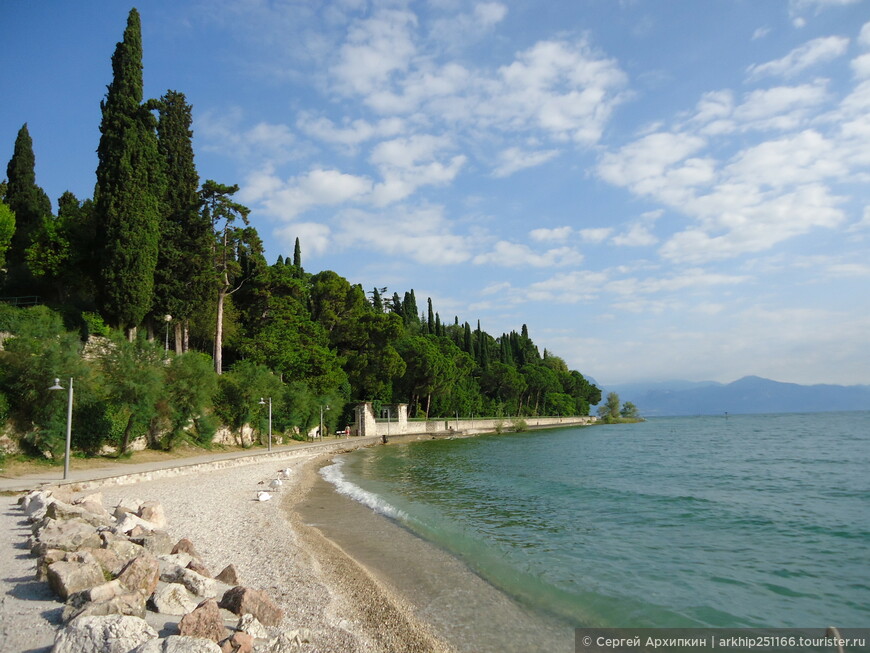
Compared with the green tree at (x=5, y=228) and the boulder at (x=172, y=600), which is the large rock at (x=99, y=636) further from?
the green tree at (x=5, y=228)

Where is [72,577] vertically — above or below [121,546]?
above

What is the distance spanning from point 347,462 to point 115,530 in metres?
24.1

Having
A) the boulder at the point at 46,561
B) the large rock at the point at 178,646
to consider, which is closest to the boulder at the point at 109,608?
the large rock at the point at 178,646

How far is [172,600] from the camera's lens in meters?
5.90

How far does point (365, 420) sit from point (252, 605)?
49.8 m

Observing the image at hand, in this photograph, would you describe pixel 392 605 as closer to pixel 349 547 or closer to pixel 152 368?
pixel 349 547

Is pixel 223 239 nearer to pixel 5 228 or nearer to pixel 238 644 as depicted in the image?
pixel 5 228

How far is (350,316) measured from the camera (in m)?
57.8

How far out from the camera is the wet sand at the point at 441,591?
6.63 meters

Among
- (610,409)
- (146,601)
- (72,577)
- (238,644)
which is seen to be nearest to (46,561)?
(72,577)

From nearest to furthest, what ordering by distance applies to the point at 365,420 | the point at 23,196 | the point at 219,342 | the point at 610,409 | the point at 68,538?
the point at 68,538, the point at 219,342, the point at 23,196, the point at 365,420, the point at 610,409

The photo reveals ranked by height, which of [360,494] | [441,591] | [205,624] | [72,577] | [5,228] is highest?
[5,228]

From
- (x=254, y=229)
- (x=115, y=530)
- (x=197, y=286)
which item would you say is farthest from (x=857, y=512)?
(x=254, y=229)

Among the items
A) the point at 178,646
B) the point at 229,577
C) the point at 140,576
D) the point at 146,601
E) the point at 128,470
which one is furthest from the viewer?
the point at 128,470
